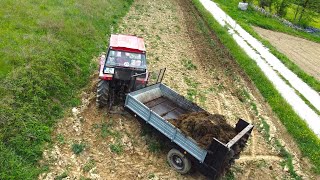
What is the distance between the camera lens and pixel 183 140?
9094 millimetres

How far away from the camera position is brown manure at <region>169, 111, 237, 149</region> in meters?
9.05

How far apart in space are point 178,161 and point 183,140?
2.86ft

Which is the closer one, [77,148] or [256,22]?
[77,148]

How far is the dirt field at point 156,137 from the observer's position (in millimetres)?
9398

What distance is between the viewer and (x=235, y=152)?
9.14m

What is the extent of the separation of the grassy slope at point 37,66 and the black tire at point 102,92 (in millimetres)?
1067

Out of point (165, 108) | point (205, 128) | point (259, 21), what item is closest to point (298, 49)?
point (259, 21)

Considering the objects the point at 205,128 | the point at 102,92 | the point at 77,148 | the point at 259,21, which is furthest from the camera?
the point at 259,21

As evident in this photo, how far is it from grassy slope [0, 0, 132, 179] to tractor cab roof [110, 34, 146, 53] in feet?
8.01

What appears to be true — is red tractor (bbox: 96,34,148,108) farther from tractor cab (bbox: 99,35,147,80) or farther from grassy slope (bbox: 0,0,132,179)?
grassy slope (bbox: 0,0,132,179)

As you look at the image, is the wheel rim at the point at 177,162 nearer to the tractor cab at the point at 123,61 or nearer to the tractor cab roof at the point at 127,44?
the tractor cab at the point at 123,61

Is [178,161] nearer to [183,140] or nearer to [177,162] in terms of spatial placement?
[177,162]

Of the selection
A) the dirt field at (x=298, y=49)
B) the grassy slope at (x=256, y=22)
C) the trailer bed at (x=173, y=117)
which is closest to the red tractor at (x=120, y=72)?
the trailer bed at (x=173, y=117)

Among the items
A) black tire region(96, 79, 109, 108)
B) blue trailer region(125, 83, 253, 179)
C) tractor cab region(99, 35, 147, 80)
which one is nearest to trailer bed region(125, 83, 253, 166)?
blue trailer region(125, 83, 253, 179)
